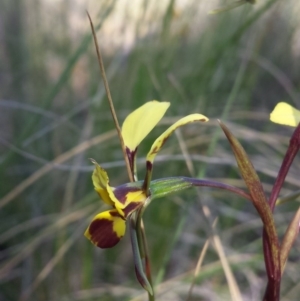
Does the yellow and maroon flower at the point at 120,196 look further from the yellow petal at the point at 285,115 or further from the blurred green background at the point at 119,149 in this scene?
the blurred green background at the point at 119,149

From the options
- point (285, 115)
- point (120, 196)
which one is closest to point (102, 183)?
point (120, 196)

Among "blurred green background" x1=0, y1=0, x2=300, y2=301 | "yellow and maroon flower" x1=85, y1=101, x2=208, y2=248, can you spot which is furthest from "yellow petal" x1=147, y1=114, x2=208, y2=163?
"blurred green background" x1=0, y1=0, x2=300, y2=301

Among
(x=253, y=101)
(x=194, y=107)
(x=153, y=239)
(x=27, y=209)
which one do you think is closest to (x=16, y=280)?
(x=27, y=209)

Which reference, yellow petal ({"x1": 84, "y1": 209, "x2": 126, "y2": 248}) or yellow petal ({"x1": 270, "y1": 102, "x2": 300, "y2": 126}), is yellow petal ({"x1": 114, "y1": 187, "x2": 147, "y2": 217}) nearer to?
yellow petal ({"x1": 84, "y1": 209, "x2": 126, "y2": 248})

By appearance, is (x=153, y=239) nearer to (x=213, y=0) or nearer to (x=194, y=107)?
(x=194, y=107)

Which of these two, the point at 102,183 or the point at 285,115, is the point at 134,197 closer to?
the point at 102,183

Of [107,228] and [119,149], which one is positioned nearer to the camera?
[107,228]
